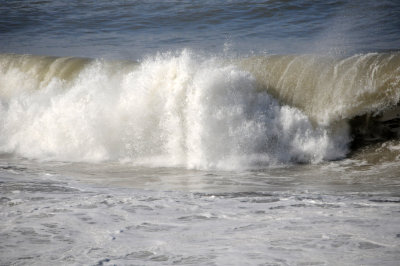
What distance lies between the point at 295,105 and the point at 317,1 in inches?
474

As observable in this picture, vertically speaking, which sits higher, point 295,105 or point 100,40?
point 100,40

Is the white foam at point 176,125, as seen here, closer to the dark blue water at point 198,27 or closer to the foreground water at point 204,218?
the foreground water at point 204,218

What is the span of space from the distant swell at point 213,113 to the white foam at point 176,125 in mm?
17

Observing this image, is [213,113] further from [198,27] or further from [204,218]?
[198,27]

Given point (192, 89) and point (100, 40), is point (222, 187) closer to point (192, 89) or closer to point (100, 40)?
point (192, 89)

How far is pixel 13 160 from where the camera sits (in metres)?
8.98

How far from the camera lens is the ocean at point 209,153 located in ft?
14.5

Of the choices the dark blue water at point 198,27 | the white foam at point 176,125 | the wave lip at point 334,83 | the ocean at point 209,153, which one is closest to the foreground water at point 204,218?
the ocean at point 209,153

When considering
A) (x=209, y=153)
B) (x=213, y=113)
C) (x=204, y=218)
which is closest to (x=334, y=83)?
(x=213, y=113)

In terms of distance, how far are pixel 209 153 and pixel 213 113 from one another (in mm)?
684

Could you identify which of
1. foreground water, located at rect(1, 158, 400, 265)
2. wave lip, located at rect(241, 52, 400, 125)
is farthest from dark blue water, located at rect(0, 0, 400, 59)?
foreground water, located at rect(1, 158, 400, 265)

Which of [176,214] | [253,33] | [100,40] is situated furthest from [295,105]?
[100,40]

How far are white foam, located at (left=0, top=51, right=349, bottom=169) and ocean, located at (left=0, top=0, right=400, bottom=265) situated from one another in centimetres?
2

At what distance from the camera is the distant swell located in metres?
8.46
